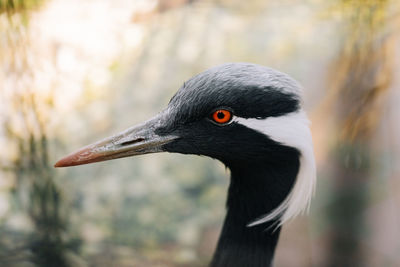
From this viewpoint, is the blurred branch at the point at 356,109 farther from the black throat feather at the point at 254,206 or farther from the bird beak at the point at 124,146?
the bird beak at the point at 124,146

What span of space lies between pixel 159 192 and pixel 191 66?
19.5 inches

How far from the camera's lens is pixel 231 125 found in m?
0.81

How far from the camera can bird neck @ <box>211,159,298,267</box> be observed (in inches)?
34.1

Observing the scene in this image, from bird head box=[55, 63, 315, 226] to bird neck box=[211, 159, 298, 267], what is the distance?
0.03 meters

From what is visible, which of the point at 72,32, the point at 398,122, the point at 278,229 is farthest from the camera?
the point at 398,122

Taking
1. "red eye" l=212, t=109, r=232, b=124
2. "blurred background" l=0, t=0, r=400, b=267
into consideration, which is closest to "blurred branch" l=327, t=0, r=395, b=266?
"blurred background" l=0, t=0, r=400, b=267

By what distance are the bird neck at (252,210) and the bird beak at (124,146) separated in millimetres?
203

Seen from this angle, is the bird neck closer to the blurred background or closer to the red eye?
the red eye

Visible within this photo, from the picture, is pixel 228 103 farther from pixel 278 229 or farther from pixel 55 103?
pixel 55 103

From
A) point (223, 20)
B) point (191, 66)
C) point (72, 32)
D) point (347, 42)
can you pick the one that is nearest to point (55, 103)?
point (72, 32)

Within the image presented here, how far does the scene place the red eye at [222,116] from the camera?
0.79 metres

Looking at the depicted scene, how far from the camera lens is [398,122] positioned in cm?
147

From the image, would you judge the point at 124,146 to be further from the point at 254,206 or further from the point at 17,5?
the point at 17,5

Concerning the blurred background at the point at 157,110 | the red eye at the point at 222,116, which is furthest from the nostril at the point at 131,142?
the blurred background at the point at 157,110
